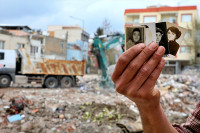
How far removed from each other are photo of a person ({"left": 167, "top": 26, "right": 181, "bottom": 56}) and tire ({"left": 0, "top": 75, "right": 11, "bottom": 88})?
1041cm

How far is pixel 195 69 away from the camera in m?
20.1

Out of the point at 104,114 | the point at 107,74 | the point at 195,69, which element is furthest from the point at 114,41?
the point at 195,69

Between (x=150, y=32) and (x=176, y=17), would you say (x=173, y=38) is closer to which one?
(x=150, y=32)

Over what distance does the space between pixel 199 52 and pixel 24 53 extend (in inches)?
676

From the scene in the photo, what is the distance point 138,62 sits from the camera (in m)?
0.89

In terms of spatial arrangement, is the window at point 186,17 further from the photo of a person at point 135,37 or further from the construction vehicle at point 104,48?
the photo of a person at point 135,37

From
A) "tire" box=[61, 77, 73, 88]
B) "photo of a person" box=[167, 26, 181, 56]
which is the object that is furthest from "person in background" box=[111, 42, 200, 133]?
"tire" box=[61, 77, 73, 88]

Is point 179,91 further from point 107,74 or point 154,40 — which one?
point 154,40

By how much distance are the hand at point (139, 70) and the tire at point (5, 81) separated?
10307 mm

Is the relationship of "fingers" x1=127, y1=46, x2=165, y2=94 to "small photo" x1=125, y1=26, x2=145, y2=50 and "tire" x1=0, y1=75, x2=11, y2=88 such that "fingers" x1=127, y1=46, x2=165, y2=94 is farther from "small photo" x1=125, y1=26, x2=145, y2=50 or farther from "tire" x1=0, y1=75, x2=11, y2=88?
"tire" x1=0, y1=75, x2=11, y2=88

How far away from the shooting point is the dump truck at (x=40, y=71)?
10188 millimetres

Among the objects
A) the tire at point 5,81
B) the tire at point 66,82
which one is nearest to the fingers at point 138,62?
the tire at point 5,81

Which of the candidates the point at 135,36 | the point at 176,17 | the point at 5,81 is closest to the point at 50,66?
the point at 5,81

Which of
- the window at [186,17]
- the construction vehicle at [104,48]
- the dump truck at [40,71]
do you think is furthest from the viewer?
the window at [186,17]
